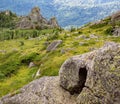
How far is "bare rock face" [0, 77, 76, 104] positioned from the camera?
36.5 meters

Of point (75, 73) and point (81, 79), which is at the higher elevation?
point (75, 73)

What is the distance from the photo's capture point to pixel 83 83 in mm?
35125

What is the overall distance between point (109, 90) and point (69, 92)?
31.6ft

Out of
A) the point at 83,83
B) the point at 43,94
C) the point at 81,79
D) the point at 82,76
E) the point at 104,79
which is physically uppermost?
the point at 104,79

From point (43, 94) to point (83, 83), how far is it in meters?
5.08

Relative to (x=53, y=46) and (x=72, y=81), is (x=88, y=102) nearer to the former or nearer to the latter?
(x=72, y=81)

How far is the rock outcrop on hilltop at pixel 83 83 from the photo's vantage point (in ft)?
92.6

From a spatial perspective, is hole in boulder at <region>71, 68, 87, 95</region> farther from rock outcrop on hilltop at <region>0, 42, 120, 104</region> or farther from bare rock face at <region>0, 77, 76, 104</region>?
bare rock face at <region>0, 77, 76, 104</region>

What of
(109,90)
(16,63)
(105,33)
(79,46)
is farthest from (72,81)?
(105,33)

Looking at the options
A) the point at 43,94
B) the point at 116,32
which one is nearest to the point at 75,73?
the point at 43,94

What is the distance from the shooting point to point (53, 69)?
60781 mm

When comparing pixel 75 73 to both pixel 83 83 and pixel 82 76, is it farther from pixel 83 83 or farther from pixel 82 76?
pixel 83 83

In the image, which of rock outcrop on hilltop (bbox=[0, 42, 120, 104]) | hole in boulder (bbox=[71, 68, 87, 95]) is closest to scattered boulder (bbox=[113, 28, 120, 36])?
rock outcrop on hilltop (bbox=[0, 42, 120, 104])

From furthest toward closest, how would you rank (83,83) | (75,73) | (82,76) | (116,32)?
(116,32) → (75,73) → (82,76) → (83,83)
